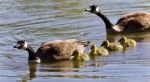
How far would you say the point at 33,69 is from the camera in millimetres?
15484

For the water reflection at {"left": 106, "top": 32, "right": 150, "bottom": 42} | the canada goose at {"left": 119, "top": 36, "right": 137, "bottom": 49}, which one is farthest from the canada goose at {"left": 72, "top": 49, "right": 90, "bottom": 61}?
the water reflection at {"left": 106, "top": 32, "right": 150, "bottom": 42}

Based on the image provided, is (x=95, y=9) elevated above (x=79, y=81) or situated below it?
above

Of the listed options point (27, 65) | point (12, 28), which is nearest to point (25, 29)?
point (12, 28)

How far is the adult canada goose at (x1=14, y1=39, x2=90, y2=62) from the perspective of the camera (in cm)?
1596

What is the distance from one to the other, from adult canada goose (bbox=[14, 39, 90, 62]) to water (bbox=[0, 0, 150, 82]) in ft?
0.65

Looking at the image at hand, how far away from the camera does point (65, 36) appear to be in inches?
721

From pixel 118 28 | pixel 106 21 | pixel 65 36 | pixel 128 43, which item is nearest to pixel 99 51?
pixel 128 43

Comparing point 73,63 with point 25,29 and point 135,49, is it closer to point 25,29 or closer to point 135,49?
point 135,49

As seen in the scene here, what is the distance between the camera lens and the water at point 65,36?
14.4m

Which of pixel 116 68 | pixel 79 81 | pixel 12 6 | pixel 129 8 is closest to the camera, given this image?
pixel 79 81

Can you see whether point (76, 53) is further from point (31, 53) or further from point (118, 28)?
point (118, 28)

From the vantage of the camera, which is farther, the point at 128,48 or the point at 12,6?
the point at 12,6

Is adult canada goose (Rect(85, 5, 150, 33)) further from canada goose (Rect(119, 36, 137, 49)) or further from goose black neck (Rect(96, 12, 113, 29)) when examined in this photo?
canada goose (Rect(119, 36, 137, 49))

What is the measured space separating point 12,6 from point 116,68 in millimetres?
9585
